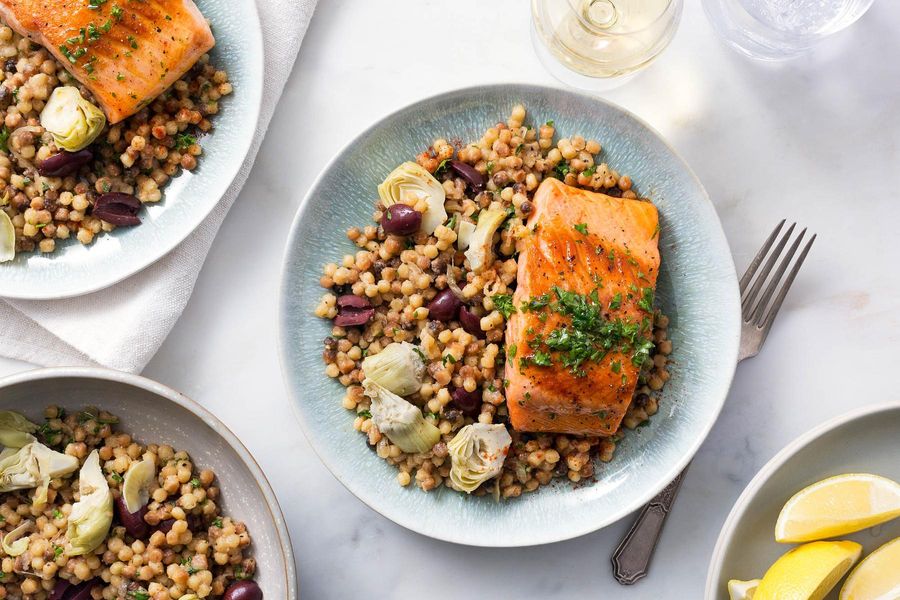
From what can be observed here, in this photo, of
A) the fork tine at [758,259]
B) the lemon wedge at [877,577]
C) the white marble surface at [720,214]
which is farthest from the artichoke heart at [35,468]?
the lemon wedge at [877,577]

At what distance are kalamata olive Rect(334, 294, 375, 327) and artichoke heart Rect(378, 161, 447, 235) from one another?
0.34m

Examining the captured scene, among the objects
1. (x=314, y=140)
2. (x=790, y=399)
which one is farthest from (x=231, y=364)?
(x=790, y=399)

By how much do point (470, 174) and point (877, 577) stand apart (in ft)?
6.23

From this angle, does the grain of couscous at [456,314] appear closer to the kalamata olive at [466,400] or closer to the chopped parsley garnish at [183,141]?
the kalamata olive at [466,400]

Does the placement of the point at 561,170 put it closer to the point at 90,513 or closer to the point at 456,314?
the point at 456,314

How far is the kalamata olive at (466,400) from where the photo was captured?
273 centimetres

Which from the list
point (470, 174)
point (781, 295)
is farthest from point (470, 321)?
point (781, 295)

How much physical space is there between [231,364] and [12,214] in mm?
949

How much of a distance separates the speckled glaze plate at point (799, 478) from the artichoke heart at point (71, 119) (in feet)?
8.38

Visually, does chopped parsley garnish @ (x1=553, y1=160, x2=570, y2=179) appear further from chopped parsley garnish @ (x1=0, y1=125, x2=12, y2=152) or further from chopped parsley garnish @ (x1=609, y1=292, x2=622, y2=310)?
chopped parsley garnish @ (x1=0, y1=125, x2=12, y2=152)

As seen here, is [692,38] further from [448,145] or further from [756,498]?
[756,498]

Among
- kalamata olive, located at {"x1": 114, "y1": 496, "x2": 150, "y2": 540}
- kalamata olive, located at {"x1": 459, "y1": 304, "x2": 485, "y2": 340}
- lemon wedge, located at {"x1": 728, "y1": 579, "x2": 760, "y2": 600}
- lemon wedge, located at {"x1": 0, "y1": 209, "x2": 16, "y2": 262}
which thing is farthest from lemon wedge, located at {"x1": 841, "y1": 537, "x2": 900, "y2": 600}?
lemon wedge, located at {"x1": 0, "y1": 209, "x2": 16, "y2": 262}

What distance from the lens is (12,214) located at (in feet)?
9.60

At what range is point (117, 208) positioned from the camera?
294 centimetres
